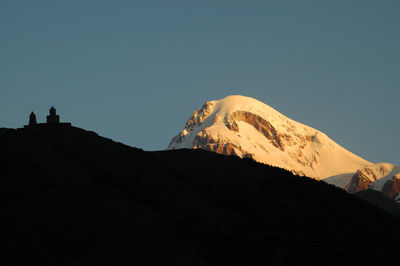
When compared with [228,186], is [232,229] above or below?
below

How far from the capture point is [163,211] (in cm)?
8450

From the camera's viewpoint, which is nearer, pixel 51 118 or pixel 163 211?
pixel 163 211

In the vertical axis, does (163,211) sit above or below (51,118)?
below

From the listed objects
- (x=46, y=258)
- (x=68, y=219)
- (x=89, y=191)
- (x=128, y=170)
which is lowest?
(x=46, y=258)

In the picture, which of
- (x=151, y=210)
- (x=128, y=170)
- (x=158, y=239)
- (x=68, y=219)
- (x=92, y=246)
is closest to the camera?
(x=92, y=246)

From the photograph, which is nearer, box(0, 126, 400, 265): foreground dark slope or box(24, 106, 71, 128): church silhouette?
box(0, 126, 400, 265): foreground dark slope

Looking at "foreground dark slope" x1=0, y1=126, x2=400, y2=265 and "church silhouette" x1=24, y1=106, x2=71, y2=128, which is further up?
"church silhouette" x1=24, y1=106, x2=71, y2=128

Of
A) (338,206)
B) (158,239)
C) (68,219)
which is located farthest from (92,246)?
(338,206)

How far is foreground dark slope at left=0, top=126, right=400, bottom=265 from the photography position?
59.1 metres

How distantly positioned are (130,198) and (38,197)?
20.2m

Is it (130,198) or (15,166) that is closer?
(15,166)

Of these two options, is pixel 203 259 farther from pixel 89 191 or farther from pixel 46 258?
pixel 46 258

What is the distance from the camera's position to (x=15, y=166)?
70.9 metres

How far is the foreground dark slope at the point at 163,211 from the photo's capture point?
5906cm
